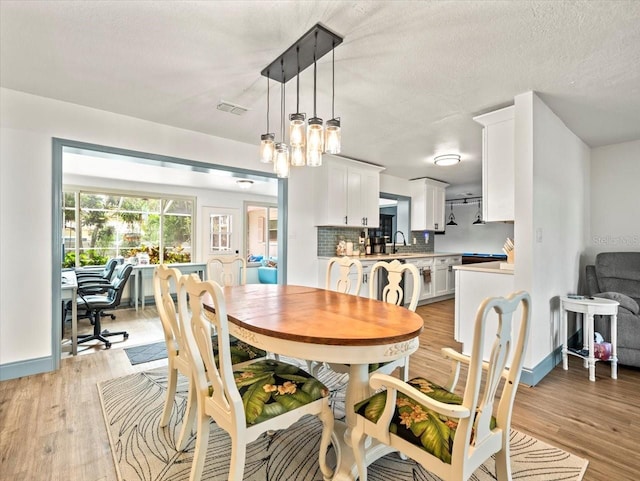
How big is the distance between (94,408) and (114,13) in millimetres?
2547

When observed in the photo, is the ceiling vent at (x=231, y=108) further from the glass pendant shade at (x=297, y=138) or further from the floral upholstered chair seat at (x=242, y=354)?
the floral upholstered chair seat at (x=242, y=354)

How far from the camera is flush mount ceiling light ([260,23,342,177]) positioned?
6.19 ft

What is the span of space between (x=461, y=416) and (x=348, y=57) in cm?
212

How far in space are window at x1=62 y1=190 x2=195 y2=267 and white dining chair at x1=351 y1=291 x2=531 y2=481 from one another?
19.7 feet

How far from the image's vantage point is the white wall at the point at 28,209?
8.76ft

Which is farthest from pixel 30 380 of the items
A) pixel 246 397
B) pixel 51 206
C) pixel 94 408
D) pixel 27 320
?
pixel 246 397

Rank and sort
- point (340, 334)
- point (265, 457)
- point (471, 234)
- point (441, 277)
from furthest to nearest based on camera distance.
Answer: point (471, 234) < point (441, 277) < point (265, 457) < point (340, 334)

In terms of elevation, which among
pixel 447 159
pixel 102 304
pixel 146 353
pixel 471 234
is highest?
pixel 447 159

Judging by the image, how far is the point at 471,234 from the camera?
29.5 feet

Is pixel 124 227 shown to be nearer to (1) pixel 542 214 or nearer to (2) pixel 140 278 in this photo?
(2) pixel 140 278

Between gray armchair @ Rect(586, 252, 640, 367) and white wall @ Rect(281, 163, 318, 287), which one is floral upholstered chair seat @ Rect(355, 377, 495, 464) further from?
white wall @ Rect(281, 163, 318, 287)

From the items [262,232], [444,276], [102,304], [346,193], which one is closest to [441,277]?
[444,276]

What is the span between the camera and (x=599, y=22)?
5.69 ft

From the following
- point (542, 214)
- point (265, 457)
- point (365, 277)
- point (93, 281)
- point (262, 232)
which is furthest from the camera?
point (262, 232)
